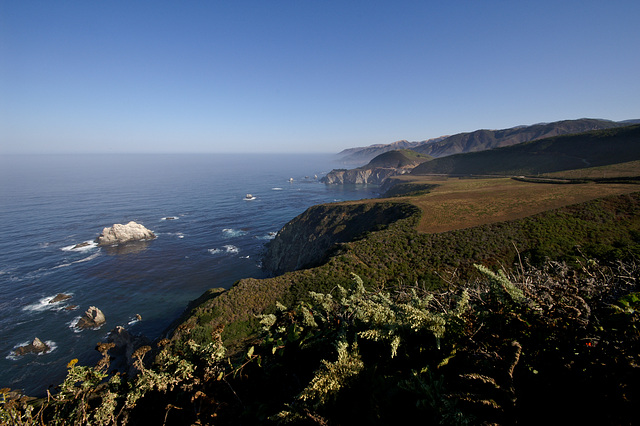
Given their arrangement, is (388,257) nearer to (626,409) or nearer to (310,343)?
(310,343)

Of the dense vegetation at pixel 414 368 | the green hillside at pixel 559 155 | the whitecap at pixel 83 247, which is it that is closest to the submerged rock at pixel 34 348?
the whitecap at pixel 83 247

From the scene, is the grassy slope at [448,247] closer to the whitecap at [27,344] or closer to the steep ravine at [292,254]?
the steep ravine at [292,254]

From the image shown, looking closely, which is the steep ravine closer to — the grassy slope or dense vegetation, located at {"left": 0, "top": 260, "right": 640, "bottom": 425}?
the grassy slope

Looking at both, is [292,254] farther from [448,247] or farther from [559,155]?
[559,155]

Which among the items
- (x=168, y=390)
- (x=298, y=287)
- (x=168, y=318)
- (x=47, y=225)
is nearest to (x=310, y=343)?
(x=168, y=390)

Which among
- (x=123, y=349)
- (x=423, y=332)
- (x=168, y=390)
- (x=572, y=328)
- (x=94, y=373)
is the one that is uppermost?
(x=572, y=328)

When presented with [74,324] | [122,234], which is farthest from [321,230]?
[122,234]
